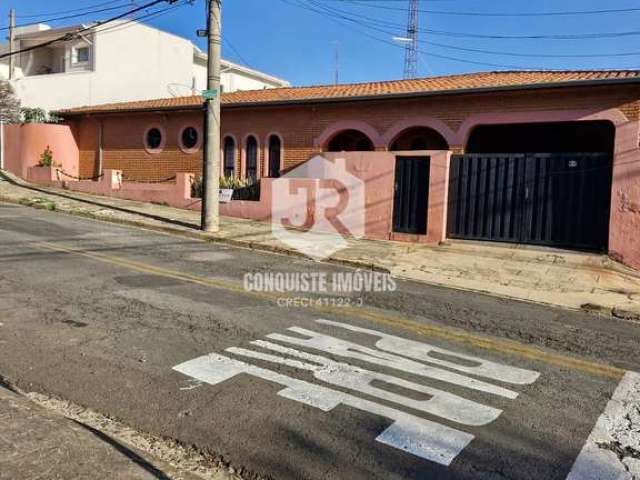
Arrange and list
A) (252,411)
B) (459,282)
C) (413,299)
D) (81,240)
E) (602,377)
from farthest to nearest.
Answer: (81,240)
(459,282)
(413,299)
(602,377)
(252,411)

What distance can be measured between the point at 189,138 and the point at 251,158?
282 centimetres

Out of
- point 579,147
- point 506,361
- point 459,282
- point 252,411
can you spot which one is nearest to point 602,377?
point 506,361

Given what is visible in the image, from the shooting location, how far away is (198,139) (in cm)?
2000

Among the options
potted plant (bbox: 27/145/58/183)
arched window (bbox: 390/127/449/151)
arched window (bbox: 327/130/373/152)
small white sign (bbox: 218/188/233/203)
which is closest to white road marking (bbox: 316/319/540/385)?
arched window (bbox: 390/127/449/151)

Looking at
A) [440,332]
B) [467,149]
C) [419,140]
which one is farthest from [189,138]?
[440,332]

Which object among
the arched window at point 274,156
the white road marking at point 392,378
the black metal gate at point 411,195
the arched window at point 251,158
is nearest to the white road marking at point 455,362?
the white road marking at point 392,378

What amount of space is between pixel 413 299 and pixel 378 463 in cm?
494

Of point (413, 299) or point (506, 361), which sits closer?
point (506, 361)

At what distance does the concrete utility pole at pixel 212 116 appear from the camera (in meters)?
13.9

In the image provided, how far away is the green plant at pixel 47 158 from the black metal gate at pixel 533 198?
1674 centimetres

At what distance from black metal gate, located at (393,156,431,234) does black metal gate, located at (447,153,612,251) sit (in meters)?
0.64

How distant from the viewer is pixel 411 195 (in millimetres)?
14281

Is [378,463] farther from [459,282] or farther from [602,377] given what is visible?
[459,282]

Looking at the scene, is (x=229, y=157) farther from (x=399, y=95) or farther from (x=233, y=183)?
(x=399, y=95)
